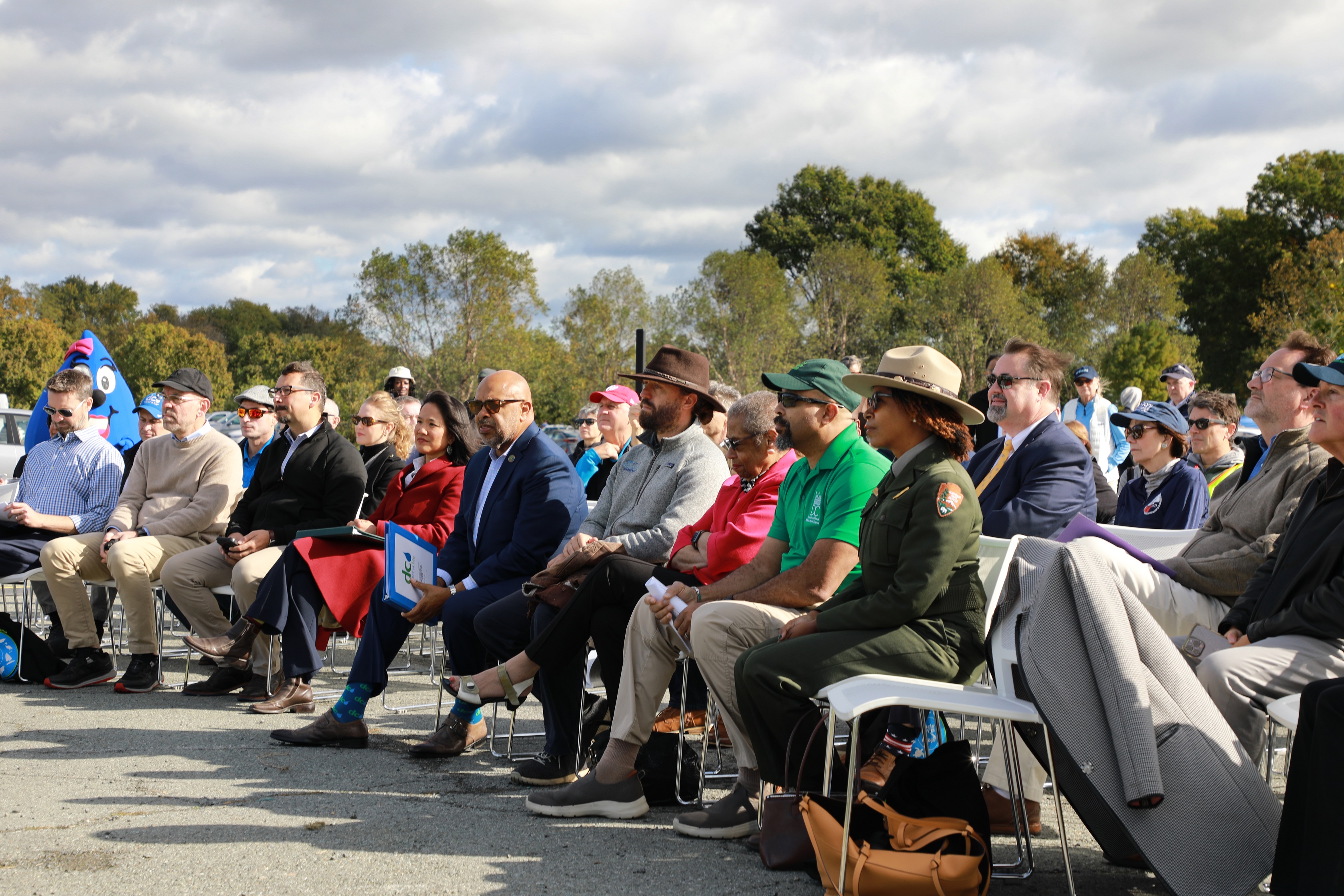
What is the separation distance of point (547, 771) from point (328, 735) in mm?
1273

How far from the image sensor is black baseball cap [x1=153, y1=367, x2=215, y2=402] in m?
6.98

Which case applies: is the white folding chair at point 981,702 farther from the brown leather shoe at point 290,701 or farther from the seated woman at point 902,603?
the brown leather shoe at point 290,701

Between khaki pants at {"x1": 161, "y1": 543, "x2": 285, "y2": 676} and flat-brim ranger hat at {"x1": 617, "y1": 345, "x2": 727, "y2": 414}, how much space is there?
2.57 meters

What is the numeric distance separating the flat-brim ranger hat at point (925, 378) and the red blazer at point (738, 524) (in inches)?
31.6

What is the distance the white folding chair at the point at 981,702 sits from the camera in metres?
2.92

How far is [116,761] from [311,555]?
4.87 ft

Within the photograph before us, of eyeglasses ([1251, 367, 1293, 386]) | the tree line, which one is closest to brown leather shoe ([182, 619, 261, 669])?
eyeglasses ([1251, 367, 1293, 386])

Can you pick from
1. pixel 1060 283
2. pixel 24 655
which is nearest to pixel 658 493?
pixel 24 655

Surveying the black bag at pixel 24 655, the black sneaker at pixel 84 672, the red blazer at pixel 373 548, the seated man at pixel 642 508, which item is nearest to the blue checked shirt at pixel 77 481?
the black bag at pixel 24 655

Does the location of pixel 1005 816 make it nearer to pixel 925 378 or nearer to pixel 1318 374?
pixel 925 378

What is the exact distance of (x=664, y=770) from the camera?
4188 millimetres

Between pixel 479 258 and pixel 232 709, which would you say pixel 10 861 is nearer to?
pixel 232 709

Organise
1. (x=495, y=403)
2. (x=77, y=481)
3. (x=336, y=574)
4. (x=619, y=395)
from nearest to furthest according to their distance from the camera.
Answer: (x=495, y=403), (x=336, y=574), (x=77, y=481), (x=619, y=395)

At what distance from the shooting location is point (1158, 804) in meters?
2.82
